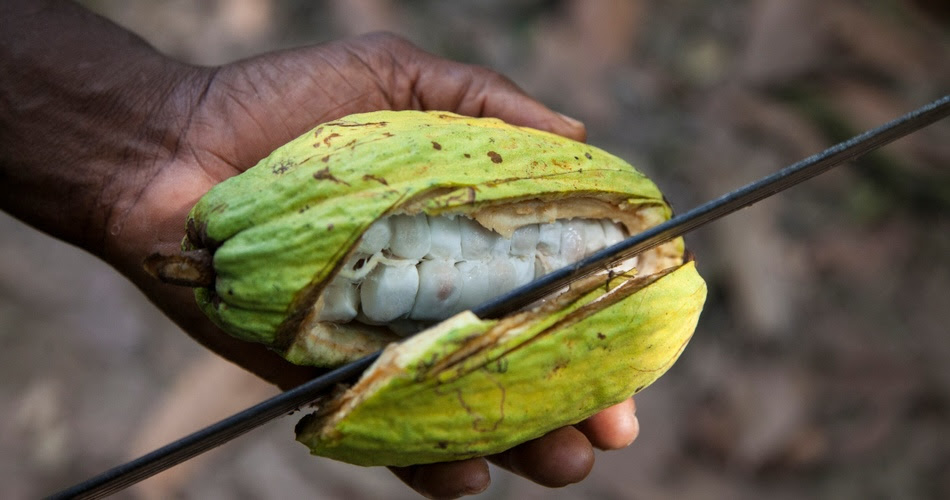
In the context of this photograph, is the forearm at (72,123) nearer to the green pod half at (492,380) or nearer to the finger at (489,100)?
the finger at (489,100)

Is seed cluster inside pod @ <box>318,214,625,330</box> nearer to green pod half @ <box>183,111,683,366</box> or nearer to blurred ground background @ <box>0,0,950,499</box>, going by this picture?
green pod half @ <box>183,111,683,366</box>

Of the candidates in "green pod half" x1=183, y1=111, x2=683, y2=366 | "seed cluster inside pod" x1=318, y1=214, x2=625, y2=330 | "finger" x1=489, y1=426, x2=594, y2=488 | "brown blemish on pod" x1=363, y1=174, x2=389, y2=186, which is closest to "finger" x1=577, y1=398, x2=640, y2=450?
"finger" x1=489, y1=426, x2=594, y2=488

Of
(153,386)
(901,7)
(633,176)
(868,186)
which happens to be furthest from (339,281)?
(901,7)

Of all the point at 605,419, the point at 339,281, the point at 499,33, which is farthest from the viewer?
the point at 499,33

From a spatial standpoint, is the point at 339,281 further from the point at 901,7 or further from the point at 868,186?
the point at 901,7

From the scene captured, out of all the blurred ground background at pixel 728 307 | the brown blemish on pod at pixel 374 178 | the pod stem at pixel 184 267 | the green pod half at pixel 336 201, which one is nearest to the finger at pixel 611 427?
the green pod half at pixel 336 201

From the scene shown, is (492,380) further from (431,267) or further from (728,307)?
(728,307)
